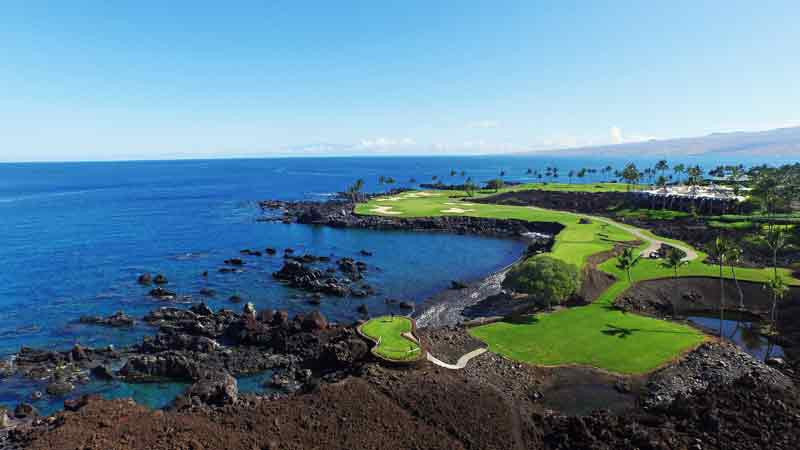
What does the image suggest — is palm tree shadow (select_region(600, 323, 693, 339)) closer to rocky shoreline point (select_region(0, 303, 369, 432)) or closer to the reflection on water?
the reflection on water

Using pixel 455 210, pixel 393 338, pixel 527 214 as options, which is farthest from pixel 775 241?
pixel 455 210

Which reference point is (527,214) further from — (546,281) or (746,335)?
(746,335)

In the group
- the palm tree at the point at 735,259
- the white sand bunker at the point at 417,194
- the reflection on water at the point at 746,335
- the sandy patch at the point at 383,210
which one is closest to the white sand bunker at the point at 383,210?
the sandy patch at the point at 383,210

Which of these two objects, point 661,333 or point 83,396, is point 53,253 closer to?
point 83,396

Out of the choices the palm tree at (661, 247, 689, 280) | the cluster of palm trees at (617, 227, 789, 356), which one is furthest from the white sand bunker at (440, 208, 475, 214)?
the palm tree at (661, 247, 689, 280)

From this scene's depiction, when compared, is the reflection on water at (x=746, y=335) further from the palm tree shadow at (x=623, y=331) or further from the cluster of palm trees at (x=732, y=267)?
the palm tree shadow at (x=623, y=331)

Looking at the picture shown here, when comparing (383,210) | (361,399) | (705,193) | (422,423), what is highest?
(705,193)
